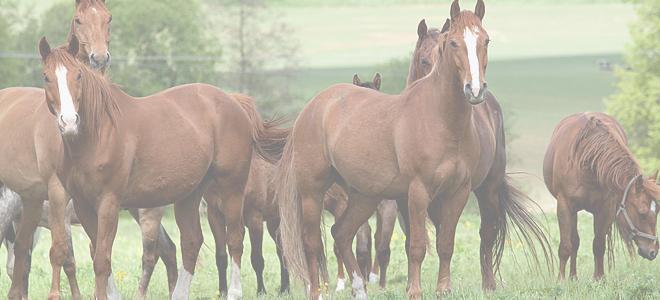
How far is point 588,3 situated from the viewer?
297ft

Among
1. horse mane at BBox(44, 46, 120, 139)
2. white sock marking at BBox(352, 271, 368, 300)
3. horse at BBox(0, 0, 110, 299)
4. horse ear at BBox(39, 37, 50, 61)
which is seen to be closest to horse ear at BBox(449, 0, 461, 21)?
white sock marking at BBox(352, 271, 368, 300)

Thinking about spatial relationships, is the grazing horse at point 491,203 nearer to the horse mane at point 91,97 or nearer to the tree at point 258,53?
the horse mane at point 91,97

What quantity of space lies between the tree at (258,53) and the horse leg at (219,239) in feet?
147

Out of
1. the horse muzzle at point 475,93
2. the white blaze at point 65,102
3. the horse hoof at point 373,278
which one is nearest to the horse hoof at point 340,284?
the horse hoof at point 373,278

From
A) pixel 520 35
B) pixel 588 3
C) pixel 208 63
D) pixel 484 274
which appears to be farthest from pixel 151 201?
pixel 588 3

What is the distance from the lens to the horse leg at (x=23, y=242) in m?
9.48

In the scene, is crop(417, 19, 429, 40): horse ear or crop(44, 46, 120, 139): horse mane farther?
crop(417, 19, 429, 40): horse ear

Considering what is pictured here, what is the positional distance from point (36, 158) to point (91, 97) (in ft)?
4.08

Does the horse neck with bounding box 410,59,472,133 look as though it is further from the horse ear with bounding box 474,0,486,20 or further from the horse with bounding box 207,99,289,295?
the horse with bounding box 207,99,289,295

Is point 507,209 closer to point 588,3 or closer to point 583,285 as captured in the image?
point 583,285

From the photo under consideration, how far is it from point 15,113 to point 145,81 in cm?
4549

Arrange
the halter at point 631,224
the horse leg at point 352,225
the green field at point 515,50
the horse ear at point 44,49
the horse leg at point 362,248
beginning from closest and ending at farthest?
1. the horse ear at point 44,49
2. the horse leg at point 352,225
3. the halter at point 631,224
4. the horse leg at point 362,248
5. the green field at point 515,50

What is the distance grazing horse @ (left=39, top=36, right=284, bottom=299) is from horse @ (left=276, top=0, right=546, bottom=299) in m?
0.49

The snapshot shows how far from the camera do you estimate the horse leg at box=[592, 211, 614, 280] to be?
10930 mm
